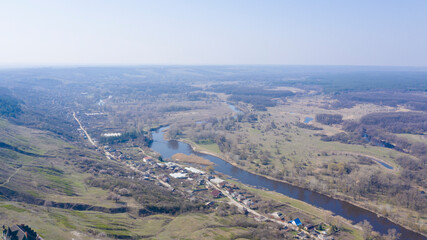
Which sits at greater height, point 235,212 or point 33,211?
point 33,211

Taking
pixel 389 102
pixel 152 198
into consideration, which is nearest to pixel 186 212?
pixel 152 198

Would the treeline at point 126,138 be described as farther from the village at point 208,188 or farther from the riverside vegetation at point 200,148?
the village at point 208,188

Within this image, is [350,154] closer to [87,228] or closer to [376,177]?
[376,177]

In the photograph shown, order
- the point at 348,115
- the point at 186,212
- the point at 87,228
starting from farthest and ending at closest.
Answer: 1. the point at 348,115
2. the point at 186,212
3. the point at 87,228

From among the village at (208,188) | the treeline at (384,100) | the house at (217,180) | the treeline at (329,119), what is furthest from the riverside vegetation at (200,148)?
Answer: the house at (217,180)

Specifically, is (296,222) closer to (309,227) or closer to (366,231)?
(309,227)

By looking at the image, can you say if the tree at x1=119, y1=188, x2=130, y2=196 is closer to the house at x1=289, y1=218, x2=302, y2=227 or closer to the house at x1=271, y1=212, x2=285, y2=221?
the house at x1=271, y1=212, x2=285, y2=221

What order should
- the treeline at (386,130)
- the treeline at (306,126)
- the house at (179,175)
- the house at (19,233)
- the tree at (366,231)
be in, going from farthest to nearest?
the treeline at (306,126) < the treeline at (386,130) < the house at (179,175) < the tree at (366,231) < the house at (19,233)
